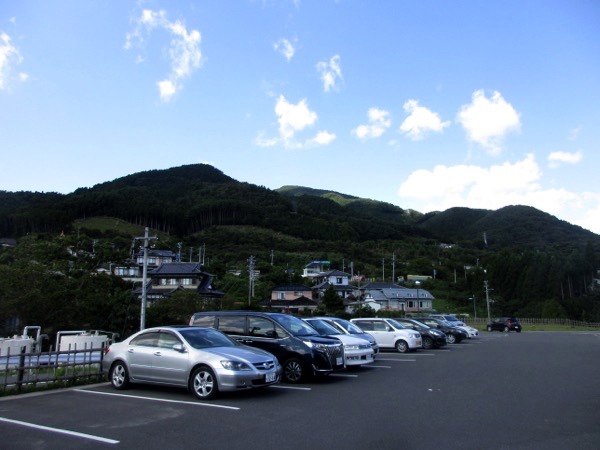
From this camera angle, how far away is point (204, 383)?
30.0 feet

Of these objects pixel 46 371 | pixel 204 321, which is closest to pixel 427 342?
pixel 204 321

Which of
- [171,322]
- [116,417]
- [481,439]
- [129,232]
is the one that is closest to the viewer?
[481,439]

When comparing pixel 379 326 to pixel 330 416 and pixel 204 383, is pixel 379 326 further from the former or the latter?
pixel 330 416

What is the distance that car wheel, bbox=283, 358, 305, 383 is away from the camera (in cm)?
1123

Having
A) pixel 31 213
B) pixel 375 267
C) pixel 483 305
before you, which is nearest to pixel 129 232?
pixel 31 213

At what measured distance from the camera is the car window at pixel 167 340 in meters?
9.90

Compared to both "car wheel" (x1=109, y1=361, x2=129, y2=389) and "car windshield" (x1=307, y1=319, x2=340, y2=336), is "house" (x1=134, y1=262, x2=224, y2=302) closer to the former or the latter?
"car windshield" (x1=307, y1=319, x2=340, y2=336)

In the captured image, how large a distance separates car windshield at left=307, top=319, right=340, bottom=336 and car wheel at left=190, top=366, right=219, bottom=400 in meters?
5.77

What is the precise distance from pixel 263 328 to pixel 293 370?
129 centimetres

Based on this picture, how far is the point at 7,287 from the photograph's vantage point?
1875 cm

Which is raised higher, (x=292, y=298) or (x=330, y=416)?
(x=292, y=298)

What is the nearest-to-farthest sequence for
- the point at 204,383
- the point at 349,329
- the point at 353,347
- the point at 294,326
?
the point at 204,383 < the point at 294,326 < the point at 353,347 < the point at 349,329

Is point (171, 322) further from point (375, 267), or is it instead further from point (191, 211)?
point (191, 211)

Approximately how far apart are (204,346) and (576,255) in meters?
96.4
